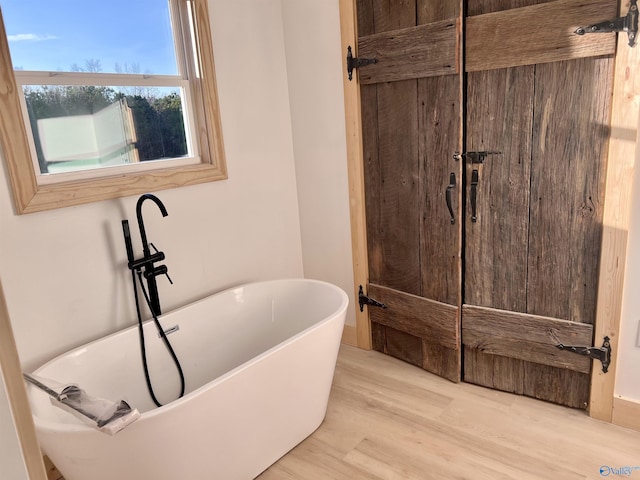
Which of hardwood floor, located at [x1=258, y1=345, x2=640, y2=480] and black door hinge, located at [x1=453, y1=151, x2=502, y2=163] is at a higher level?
black door hinge, located at [x1=453, y1=151, x2=502, y2=163]

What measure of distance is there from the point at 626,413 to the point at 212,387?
5.85 ft

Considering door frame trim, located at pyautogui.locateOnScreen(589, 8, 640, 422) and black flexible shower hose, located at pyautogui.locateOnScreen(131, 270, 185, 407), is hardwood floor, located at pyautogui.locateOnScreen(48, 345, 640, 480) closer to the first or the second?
door frame trim, located at pyautogui.locateOnScreen(589, 8, 640, 422)

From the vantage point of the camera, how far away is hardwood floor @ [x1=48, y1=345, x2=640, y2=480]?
196cm

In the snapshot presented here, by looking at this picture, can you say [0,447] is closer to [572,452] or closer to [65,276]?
[65,276]

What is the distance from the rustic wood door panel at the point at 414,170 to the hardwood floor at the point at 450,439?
0.31 m

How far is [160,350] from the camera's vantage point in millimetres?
2299

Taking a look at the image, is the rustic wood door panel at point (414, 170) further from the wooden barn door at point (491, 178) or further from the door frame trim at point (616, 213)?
the door frame trim at point (616, 213)

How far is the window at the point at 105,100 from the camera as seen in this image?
195cm

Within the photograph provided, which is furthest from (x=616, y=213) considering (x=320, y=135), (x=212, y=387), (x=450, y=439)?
(x=212, y=387)

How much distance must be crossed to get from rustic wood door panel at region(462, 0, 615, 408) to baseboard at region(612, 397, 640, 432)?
133 millimetres

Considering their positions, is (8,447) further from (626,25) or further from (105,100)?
(626,25)

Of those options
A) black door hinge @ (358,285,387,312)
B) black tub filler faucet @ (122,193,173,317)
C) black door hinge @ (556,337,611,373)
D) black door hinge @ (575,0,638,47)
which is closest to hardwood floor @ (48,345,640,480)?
black door hinge @ (556,337,611,373)

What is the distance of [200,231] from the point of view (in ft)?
8.51

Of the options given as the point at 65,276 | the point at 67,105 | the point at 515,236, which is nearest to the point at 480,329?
the point at 515,236
